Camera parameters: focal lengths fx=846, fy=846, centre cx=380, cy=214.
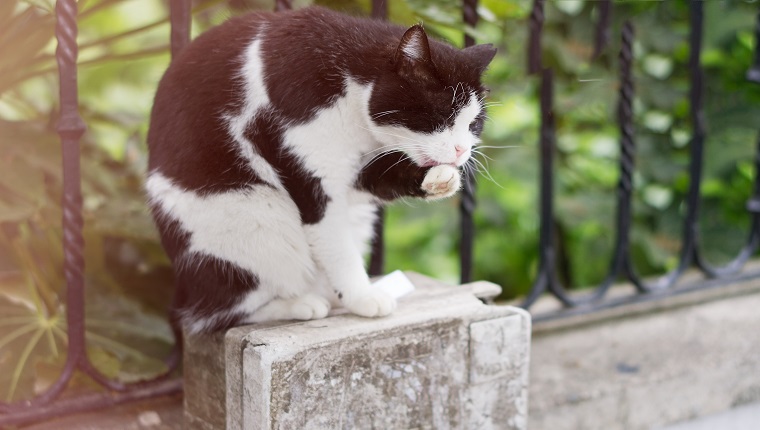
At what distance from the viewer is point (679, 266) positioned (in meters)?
2.22

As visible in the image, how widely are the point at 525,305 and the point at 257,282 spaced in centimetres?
76

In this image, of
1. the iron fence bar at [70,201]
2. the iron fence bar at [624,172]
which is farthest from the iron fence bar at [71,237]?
the iron fence bar at [624,172]

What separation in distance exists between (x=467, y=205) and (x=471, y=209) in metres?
0.01

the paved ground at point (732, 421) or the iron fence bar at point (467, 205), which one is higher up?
the iron fence bar at point (467, 205)

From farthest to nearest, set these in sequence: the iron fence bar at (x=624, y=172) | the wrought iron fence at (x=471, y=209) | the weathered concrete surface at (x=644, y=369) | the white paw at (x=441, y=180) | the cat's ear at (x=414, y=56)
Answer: the iron fence bar at (x=624, y=172) → the weathered concrete surface at (x=644, y=369) → the wrought iron fence at (x=471, y=209) → the white paw at (x=441, y=180) → the cat's ear at (x=414, y=56)

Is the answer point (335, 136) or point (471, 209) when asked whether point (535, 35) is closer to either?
point (471, 209)

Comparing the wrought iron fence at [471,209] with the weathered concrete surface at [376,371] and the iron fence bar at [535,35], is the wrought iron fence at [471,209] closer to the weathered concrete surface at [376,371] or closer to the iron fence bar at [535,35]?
the iron fence bar at [535,35]

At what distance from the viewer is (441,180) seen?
52.0 inches

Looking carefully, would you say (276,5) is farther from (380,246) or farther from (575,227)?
(575,227)

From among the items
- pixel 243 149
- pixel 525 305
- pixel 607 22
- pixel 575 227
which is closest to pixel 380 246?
pixel 525 305

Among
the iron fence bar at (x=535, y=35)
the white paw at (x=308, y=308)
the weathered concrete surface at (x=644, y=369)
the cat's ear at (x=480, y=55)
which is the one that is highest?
the cat's ear at (x=480, y=55)

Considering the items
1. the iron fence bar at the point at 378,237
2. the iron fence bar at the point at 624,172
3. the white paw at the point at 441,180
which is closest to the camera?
the white paw at the point at 441,180

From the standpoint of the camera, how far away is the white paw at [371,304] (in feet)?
4.55

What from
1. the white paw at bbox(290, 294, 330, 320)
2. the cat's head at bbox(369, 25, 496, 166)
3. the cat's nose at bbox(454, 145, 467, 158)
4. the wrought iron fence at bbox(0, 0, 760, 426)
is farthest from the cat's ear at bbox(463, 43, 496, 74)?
the white paw at bbox(290, 294, 330, 320)
